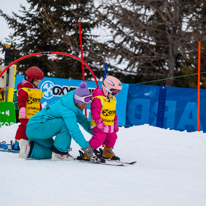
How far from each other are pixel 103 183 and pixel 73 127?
3.39ft

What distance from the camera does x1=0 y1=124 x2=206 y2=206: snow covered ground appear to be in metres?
2.27

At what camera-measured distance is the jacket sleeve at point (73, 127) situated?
142 inches

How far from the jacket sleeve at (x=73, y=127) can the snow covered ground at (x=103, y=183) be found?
251 mm

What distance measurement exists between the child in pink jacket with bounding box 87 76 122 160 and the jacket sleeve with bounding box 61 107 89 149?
1.18 feet

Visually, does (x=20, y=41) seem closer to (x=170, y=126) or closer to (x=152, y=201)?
(x=170, y=126)

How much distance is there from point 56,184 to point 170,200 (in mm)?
914

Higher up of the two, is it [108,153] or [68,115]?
[68,115]

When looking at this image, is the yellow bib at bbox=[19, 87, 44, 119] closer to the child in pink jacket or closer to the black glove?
the child in pink jacket

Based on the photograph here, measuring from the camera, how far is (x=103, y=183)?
273 centimetres

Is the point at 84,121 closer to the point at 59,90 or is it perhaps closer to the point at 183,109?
the point at 183,109

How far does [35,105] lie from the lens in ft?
15.4

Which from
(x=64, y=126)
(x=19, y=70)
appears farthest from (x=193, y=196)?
(x=19, y=70)

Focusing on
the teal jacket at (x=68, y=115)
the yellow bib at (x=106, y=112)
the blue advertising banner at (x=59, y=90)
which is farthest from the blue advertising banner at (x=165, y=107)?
the teal jacket at (x=68, y=115)

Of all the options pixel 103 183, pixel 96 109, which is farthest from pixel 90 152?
pixel 103 183
